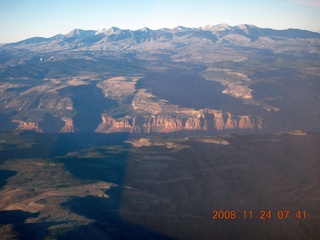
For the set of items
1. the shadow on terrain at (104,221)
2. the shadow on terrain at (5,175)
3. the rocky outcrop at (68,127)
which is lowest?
the rocky outcrop at (68,127)

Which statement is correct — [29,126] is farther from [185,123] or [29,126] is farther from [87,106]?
[185,123]

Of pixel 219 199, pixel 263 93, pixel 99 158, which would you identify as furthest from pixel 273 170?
pixel 263 93

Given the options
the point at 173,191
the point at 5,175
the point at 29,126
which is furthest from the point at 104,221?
the point at 29,126

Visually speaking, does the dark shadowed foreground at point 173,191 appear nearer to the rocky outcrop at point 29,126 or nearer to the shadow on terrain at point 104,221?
the shadow on terrain at point 104,221

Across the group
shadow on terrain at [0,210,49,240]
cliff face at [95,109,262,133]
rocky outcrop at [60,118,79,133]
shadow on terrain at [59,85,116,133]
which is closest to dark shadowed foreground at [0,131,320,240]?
shadow on terrain at [0,210,49,240]

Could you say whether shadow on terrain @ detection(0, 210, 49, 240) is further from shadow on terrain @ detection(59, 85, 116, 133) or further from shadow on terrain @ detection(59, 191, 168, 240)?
shadow on terrain @ detection(59, 85, 116, 133)
